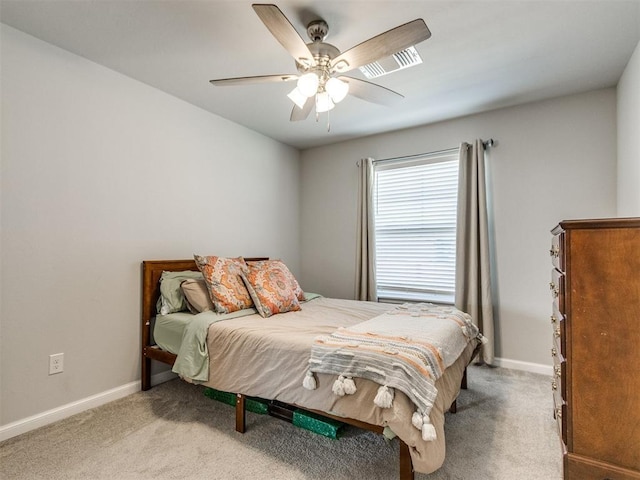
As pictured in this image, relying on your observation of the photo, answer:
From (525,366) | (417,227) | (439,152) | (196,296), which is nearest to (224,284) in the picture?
(196,296)

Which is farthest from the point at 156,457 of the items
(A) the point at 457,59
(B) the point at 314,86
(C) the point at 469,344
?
(A) the point at 457,59

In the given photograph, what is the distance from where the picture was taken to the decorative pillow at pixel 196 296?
247cm

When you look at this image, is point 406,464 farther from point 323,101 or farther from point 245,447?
point 323,101

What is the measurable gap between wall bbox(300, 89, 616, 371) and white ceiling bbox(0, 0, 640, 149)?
0.65ft

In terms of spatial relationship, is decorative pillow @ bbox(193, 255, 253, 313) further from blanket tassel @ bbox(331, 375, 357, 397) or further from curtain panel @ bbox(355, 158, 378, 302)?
curtain panel @ bbox(355, 158, 378, 302)

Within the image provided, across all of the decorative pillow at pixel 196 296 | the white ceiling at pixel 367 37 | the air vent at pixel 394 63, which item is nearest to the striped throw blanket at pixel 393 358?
the decorative pillow at pixel 196 296

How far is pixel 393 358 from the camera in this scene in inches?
58.0

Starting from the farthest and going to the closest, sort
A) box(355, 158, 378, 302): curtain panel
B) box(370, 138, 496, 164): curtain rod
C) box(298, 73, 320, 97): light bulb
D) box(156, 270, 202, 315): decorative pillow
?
box(355, 158, 378, 302): curtain panel, box(370, 138, 496, 164): curtain rod, box(156, 270, 202, 315): decorative pillow, box(298, 73, 320, 97): light bulb

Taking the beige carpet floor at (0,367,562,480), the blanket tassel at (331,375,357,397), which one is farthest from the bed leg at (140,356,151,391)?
the blanket tassel at (331,375,357,397)

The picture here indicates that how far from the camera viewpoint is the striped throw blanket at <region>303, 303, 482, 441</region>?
139 centimetres

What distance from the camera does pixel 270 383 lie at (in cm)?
182

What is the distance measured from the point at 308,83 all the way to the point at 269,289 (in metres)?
1.55

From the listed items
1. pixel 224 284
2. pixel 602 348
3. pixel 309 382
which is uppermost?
pixel 224 284

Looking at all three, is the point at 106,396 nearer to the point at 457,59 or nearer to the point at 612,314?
the point at 612,314
